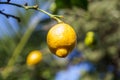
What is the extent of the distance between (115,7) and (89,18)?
0.88 feet

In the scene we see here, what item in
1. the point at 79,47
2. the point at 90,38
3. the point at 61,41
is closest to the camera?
the point at 61,41

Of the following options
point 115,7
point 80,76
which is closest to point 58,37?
point 115,7

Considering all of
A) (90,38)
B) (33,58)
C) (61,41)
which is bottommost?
(61,41)

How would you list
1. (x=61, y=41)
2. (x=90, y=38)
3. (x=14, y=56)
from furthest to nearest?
(x=14, y=56), (x=90, y=38), (x=61, y=41)

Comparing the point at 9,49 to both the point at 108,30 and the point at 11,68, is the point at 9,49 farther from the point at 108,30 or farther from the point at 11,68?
the point at 108,30

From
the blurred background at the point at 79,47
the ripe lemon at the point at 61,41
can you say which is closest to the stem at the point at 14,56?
the blurred background at the point at 79,47

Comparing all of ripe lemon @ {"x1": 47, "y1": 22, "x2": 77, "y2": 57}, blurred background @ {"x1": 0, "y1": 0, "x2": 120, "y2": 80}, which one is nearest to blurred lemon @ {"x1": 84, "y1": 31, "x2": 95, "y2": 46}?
blurred background @ {"x1": 0, "y1": 0, "x2": 120, "y2": 80}

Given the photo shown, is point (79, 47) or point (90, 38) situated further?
point (79, 47)

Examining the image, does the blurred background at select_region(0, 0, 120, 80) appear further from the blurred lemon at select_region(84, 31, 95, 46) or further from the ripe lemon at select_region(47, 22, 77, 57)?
the ripe lemon at select_region(47, 22, 77, 57)

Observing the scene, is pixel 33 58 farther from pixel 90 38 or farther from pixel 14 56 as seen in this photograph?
pixel 90 38

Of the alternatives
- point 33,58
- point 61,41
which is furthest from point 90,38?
point 61,41

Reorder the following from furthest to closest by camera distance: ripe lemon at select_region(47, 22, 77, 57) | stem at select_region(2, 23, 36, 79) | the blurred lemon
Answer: stem at select_region(2, 23, 36, 79)
the blurred lemon
ripe lemon at select_region(47, 22, 77, 57)

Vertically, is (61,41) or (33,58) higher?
(33,58)

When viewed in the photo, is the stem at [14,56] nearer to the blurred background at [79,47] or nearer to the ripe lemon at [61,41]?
the blurred background at [79,47]
